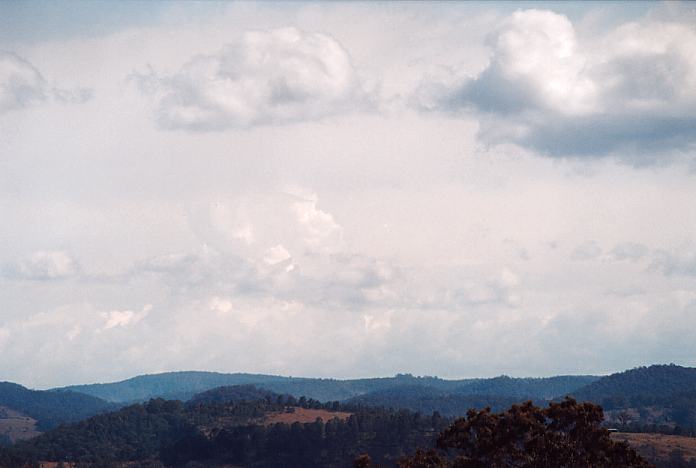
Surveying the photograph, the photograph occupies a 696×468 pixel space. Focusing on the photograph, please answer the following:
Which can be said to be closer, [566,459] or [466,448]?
[566,459]

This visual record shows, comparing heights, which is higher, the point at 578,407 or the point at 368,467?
the point at 578,407

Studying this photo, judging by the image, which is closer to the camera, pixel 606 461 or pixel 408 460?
pixel 606 461

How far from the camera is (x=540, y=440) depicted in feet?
308

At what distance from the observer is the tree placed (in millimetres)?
93188

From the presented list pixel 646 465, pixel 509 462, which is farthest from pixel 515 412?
pixel 646 465

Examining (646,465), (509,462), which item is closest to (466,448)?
(509,462)

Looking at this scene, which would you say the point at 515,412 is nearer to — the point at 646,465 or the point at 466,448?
the point at 466,448

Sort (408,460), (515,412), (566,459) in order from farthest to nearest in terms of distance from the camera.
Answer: (408,460)
(515,412)
(566,459)

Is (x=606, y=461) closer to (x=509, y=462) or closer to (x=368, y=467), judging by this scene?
(x=509, y=462)

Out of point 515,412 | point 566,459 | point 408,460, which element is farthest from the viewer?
point 408,460

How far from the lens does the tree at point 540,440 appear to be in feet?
306

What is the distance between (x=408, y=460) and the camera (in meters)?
108

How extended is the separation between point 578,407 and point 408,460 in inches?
877

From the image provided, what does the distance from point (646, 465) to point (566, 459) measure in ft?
33.3
